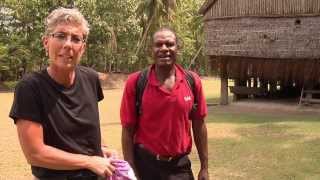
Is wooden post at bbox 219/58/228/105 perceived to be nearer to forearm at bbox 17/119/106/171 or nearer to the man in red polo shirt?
the man in red polo shirt

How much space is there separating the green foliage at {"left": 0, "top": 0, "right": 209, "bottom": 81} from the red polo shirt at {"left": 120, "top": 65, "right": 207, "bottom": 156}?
3283 centimetres

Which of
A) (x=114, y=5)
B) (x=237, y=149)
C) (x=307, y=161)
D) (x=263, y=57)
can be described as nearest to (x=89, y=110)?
(x=307, y=161)

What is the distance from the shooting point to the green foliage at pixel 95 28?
38.6 m

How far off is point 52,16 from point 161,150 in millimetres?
1520

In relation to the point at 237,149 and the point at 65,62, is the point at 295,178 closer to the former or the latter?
the point at 237,149

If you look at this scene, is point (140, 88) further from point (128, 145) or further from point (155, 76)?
point (128, 145)

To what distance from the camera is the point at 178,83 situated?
4.39 m

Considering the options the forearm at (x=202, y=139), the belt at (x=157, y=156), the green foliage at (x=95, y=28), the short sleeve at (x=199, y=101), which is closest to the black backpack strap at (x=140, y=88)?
the belt at (x=157, y=156)

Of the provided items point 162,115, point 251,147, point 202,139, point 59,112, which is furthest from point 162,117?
point 251,147

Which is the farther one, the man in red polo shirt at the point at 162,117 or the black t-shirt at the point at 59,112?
the man in red polo shirt at the point at 162,117

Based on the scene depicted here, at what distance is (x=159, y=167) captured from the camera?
14.5ft

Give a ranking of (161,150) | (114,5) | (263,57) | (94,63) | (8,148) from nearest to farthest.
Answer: (161,150) < (8,148) < (263,57) < (114,5) < (94,63)

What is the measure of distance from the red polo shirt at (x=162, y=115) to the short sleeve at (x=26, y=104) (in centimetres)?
125

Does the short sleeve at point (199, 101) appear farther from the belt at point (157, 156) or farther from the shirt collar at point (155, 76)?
the belt at point (157, 156)
